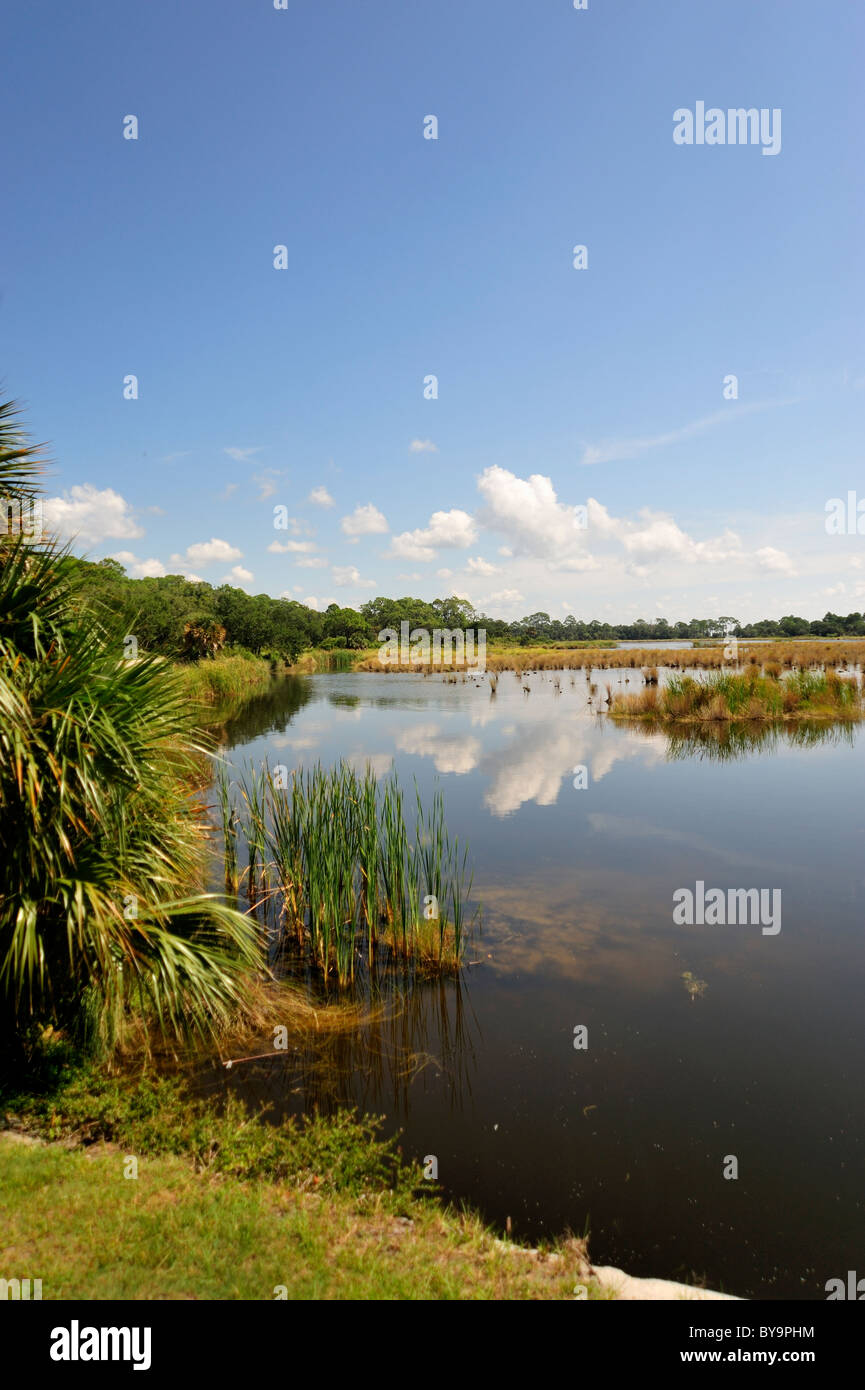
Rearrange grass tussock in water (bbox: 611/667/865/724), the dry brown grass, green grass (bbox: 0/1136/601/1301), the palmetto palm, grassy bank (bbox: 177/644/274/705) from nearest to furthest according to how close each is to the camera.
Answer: green grass (bbox: 0/1136/601/1301), the palmetto palm, grass tussock in water (bbox: 611/667/865/724), grassy bank (bbox: 177/644/274/705), the dry brown grass

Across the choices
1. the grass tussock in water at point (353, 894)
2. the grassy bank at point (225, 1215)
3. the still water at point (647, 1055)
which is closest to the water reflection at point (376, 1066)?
the still water at point (647, 1055)

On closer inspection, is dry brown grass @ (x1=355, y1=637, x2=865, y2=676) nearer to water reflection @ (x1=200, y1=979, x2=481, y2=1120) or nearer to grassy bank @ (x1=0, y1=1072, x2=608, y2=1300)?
water reflection @ (x1=200, y1=979, x2=481, y2=1120)

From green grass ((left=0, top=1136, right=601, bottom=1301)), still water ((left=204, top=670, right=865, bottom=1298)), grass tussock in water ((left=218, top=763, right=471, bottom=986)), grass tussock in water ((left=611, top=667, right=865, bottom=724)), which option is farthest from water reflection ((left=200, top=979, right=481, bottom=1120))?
grass tussock in water ((left=611, top=667, right=865, bottom=724))

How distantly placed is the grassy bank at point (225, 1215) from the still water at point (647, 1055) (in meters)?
0.56

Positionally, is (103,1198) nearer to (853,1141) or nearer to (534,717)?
(853,1141)

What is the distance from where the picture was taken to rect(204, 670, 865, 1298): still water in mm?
4906

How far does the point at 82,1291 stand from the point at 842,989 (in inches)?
313

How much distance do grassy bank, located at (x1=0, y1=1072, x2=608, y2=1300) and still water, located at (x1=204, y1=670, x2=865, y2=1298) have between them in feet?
1.83

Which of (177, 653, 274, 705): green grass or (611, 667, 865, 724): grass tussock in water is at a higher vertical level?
(177, 653, 274, 705): green grass

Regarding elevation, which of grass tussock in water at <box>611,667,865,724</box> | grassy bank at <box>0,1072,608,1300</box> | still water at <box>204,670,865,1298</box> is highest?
grass tussock in water at <box>611,667,865,724</box>

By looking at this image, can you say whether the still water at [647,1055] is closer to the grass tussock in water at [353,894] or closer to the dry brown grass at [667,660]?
the grass tussock in water at [353,894]

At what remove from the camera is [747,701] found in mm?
A: 29141

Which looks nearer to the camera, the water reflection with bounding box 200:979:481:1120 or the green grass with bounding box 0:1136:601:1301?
the green grass with bounding box 0:1136:601:1301
